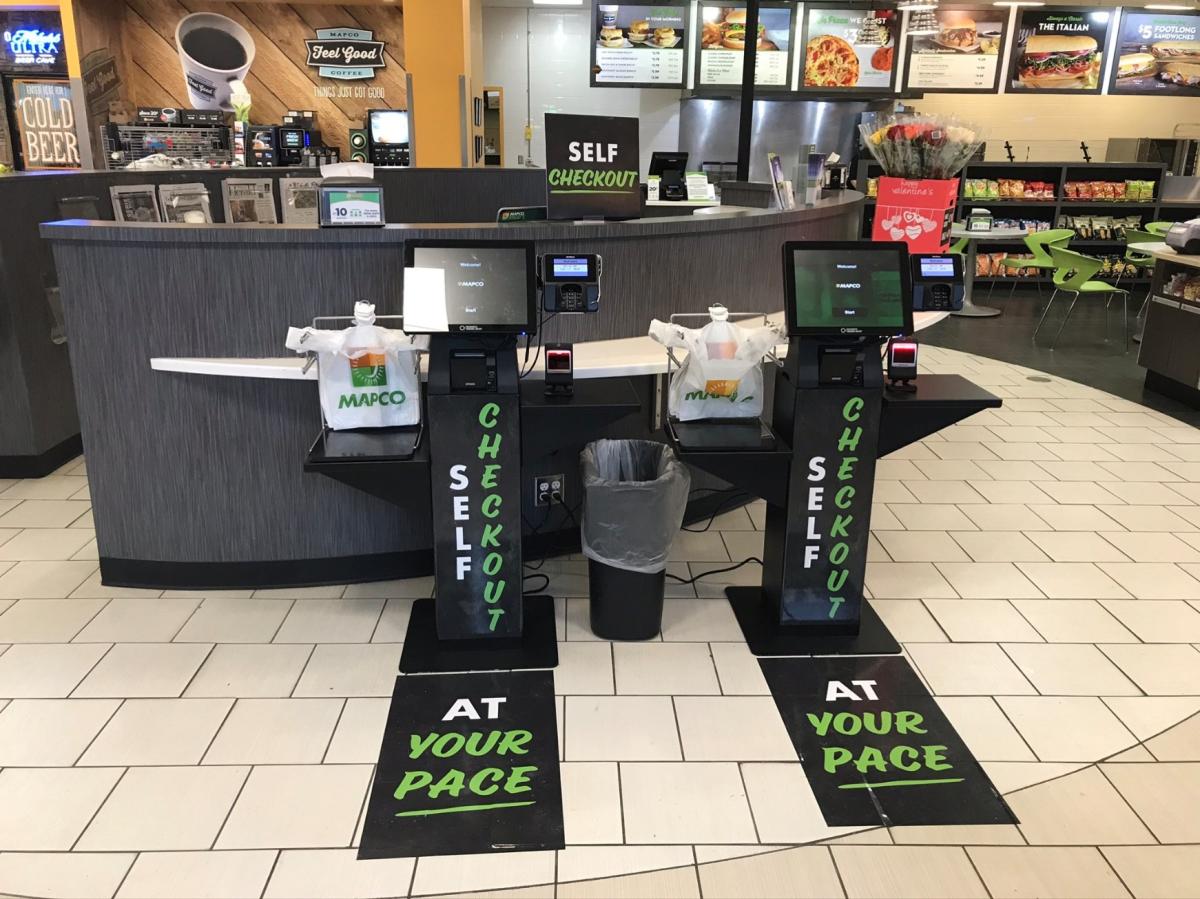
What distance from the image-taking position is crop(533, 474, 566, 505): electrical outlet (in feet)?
12.6

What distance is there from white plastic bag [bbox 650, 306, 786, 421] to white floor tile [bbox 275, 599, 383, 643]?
1.35m

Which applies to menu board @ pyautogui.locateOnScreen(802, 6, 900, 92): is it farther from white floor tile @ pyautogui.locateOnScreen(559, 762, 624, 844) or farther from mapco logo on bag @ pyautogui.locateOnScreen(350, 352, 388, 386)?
white floor tile @ pyautogui.locateOnScreen(559, 762, 624, 844)

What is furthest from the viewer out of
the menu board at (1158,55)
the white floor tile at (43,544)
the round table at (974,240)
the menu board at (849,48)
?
the menu board at (1158,55)

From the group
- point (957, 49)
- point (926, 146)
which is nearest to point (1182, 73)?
point (957, 49)

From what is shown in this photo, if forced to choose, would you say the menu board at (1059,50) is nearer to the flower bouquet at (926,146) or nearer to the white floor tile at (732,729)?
the flower bouquet at (926,146)

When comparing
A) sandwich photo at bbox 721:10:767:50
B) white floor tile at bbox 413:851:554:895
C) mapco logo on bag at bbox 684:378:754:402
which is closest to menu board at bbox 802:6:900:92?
sandwich photo at bbox 721:10:767:50

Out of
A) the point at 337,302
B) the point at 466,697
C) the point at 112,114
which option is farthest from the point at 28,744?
the point at 112,114

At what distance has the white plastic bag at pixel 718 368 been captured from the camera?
3141mm

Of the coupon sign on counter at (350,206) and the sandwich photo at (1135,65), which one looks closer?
the coupon sign on counter at (350,206)

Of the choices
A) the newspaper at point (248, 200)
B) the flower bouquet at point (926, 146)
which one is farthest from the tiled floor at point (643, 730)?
the newspaper at point (248, 200)

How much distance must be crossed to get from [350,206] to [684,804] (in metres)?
2.31

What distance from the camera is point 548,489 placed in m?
3.87

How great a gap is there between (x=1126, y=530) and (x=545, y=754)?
3.14 meters

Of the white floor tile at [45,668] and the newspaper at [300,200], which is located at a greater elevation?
the newspaper at [300,200]
